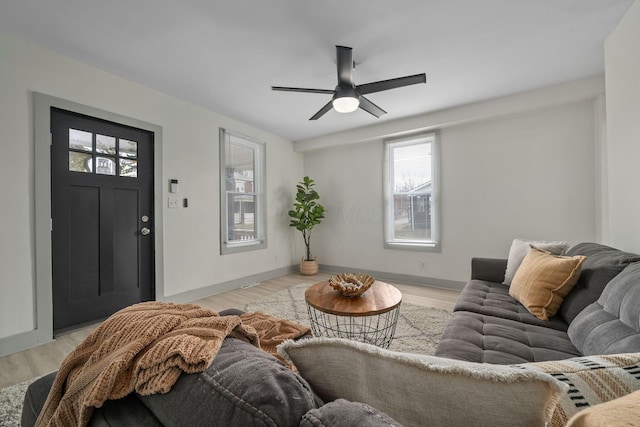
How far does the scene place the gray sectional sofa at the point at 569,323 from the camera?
1080 millimetres

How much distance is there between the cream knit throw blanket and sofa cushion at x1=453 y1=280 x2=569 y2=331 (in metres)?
1.65

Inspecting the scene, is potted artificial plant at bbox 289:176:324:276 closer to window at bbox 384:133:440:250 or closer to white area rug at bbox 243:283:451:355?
white area rug at bbox 243:283:451:355

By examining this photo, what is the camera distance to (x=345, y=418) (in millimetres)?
380

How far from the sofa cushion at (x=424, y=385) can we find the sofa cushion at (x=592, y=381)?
0.29 ft

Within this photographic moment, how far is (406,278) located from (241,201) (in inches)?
115

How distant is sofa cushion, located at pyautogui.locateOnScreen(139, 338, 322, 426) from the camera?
0.39 meters

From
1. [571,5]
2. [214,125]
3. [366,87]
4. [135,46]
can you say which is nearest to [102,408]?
[366,87]

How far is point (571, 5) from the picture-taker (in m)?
1.84

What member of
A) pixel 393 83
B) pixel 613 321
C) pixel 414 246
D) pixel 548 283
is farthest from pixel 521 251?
pixel 414 246

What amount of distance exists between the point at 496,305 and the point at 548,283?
0.34 m

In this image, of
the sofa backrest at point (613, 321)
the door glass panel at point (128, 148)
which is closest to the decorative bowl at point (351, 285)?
the sofa backrest at point (613, 321)

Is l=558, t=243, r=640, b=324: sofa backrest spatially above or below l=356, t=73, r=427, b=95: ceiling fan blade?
below

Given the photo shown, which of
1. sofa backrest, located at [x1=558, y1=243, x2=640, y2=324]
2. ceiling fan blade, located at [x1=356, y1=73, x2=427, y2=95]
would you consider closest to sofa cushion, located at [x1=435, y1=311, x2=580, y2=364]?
sofa backrest, located at [x1=558, y1=243, x2=640, y2=324]

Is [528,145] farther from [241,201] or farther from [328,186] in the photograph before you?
[241,201]
